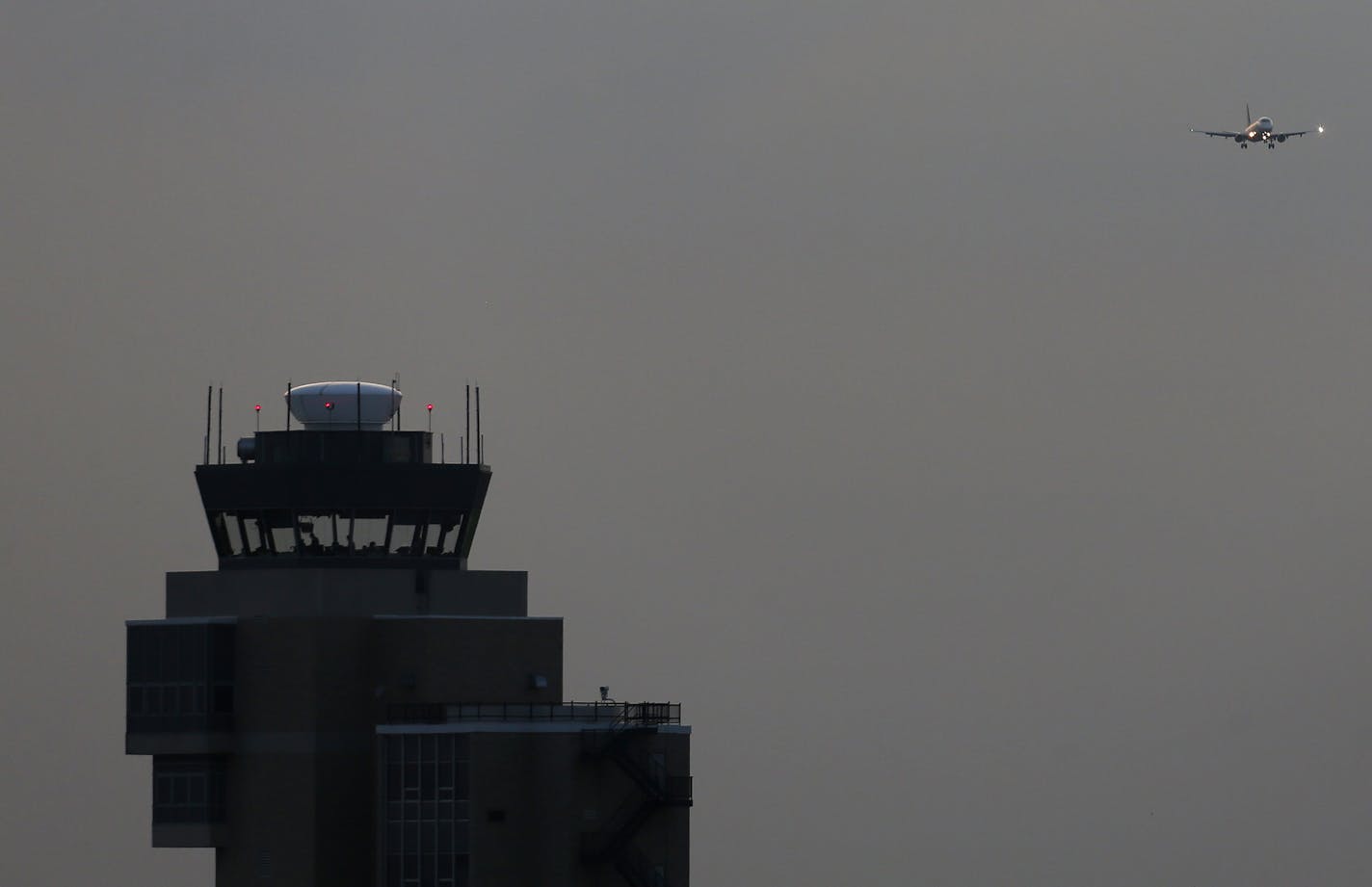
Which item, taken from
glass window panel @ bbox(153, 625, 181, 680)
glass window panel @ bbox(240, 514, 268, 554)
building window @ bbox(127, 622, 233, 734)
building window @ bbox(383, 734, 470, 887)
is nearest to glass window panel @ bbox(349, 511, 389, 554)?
glass window panel @ bbox(240, 514, 268, 554)

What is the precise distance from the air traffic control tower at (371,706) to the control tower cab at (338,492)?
0.07m

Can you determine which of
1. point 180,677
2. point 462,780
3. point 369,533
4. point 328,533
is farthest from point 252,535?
point 462,780

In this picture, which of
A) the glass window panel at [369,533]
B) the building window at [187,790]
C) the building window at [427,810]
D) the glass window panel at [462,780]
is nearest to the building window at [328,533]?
the glass window panel at [369,533]

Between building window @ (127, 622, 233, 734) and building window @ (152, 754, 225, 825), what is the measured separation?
1.16 metres

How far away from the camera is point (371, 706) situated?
9075 cm

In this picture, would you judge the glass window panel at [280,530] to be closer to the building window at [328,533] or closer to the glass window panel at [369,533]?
the building window at [328,533]

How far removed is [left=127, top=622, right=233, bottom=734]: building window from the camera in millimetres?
90375

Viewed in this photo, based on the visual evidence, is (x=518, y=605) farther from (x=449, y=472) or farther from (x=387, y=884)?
(x=387, y=884)

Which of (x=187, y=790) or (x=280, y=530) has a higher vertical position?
(x=280, y=530)

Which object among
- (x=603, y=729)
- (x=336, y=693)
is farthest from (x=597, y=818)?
(x=336, y=693)

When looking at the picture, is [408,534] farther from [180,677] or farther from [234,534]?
[180,677]

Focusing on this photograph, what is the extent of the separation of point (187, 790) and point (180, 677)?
Result: 3670 millimetres

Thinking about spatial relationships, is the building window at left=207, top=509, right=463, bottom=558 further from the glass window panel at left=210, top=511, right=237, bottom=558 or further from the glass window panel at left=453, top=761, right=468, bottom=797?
the glass window panel at left=453, top=761, right=468, bottom=797

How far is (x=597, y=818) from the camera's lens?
88438 mm
